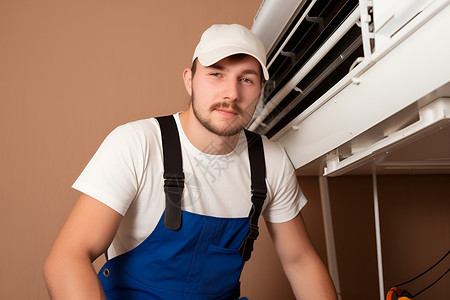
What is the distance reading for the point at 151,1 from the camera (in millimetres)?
2262

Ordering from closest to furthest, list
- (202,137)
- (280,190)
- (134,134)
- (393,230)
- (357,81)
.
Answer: (357,81) < (134,134) < (202,137) < (280,190) < (393,230)

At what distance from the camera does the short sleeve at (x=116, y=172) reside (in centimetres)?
102

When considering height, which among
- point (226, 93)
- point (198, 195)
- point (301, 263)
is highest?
point (226, 93)

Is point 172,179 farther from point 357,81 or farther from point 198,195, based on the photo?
point 357,81

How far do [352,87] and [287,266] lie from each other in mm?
690

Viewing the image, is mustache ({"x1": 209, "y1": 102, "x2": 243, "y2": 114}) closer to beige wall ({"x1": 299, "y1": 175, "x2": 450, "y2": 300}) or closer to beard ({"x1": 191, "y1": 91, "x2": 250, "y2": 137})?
beard ({"x1": 191, "y1": 91, "x2": 250, "y2": 137})

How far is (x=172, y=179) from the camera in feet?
3.76

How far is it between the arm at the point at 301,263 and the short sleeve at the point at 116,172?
1.69ft

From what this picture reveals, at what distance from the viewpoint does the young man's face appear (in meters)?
1.20

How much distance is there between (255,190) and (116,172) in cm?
42

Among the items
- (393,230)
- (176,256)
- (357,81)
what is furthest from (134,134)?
(393,230)

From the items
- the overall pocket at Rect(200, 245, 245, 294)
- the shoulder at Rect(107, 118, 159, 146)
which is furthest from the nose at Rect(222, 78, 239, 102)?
the overall pocket at Rect(200, 245, 245, 294)

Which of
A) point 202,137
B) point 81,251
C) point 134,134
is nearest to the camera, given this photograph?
point 81,251

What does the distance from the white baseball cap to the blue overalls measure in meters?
0.23
